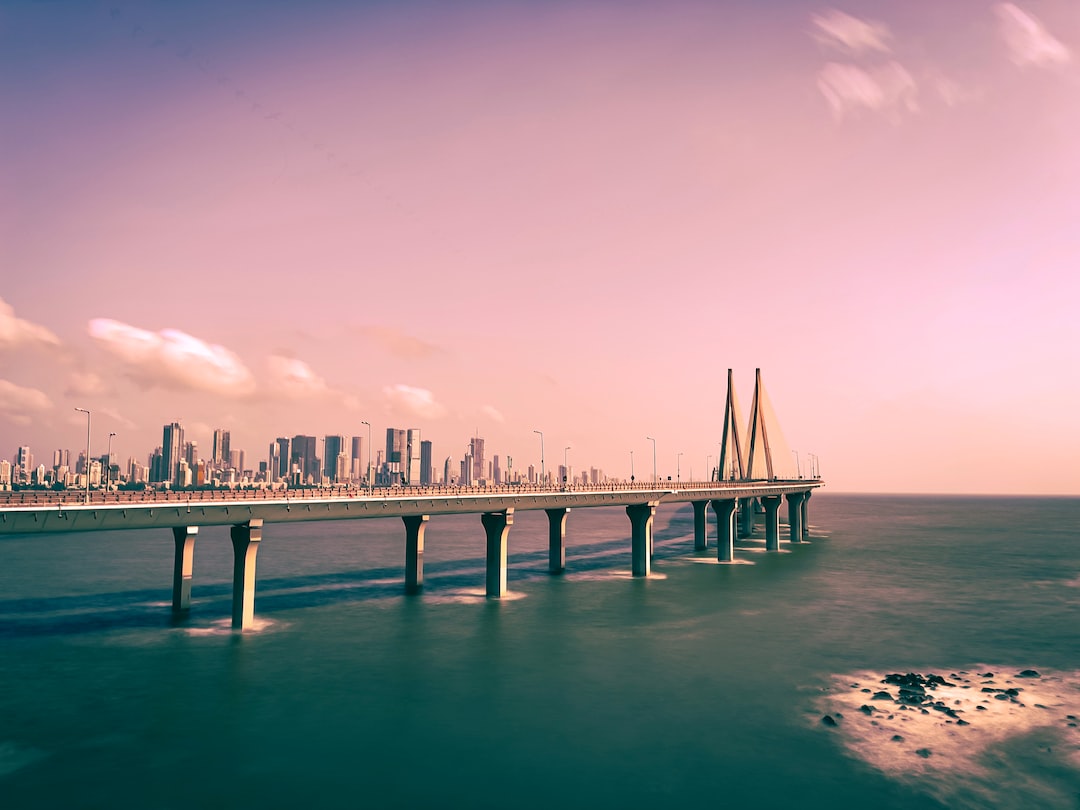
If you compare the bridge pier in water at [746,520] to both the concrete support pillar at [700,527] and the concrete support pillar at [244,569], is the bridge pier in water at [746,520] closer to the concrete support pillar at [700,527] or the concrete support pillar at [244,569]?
the concrete support pillar at [700,527]

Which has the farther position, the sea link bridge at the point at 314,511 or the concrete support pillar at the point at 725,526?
the concrete support pillar at the point at 725,526

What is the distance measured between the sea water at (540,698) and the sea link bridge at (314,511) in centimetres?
509

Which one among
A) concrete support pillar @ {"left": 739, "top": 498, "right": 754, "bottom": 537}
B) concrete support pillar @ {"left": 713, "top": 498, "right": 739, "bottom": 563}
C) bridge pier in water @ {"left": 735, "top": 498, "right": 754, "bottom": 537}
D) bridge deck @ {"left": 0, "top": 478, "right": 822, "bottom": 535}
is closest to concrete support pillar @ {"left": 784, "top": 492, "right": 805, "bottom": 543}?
bridge pier in water @ {"left": 735, "top": 498, "right": 754, "bottom": 537}

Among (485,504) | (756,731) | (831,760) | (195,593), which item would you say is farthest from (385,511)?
(831,760)

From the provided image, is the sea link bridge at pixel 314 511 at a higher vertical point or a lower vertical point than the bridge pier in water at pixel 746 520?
higher

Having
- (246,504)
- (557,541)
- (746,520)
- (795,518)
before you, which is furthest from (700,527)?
(246,504)

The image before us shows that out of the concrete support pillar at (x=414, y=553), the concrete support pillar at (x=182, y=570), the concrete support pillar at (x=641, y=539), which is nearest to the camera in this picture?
the concrete support pillar at (x=182, y=570)

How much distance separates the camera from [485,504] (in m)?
72.4

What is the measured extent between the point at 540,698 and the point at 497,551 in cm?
3287

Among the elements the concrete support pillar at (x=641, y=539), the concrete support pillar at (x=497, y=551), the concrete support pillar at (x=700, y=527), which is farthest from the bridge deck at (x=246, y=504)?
the concrete support pillar at (x=700, y=527)

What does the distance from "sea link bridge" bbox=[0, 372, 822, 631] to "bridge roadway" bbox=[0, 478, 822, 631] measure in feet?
0.27

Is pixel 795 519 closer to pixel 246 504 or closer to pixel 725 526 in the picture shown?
pixel 725 526

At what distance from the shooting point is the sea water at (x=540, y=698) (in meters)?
30.1

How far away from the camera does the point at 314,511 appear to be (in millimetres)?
59719
